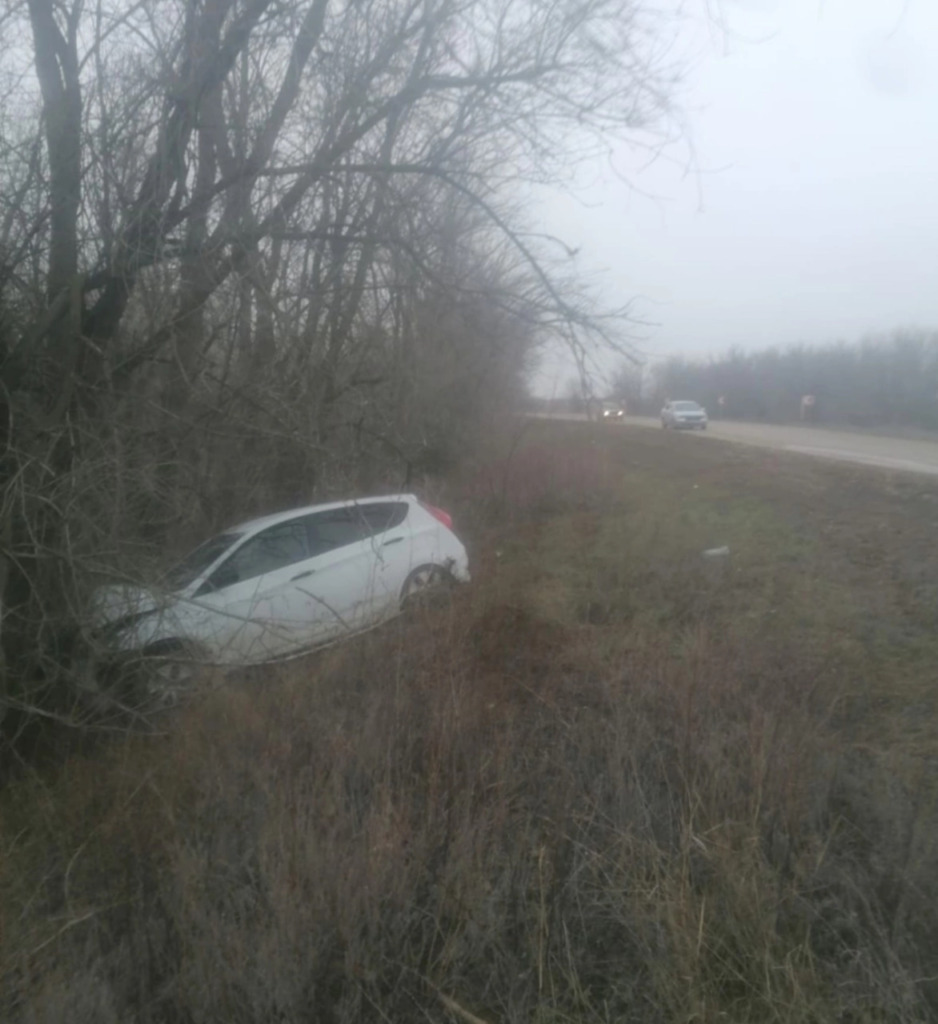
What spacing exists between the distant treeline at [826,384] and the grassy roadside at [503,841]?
2701 cm

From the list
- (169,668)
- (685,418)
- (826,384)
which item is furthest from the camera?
(826,384)

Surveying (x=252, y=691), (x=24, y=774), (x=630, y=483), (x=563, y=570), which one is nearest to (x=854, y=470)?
(x=630, y=483)

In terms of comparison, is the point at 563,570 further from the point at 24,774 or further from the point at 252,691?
the point at 24,774

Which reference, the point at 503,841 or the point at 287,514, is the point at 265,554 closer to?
the point at 287,514

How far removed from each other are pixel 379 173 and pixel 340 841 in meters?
5.47

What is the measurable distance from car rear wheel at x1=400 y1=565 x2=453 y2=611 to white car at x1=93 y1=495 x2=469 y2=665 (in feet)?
0.06

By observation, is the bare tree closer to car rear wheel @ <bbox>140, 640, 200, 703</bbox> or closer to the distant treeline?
car rear wheel @ <bbox>140, 640, 200, 703</bbox>

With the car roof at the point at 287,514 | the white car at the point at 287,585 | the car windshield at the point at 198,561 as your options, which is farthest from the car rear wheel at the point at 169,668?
the car roof at the point at 287,514

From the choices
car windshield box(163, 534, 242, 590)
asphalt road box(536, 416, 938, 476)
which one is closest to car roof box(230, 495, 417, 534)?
car windshield box(163, 534, 242, 590)

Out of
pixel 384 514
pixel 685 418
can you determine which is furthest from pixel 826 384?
pixel 384 514

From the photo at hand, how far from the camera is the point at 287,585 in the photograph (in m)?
8.38

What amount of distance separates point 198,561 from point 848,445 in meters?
21.8

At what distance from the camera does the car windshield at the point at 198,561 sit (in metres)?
6.88

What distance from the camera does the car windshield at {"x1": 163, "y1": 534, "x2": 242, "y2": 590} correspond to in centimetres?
688
